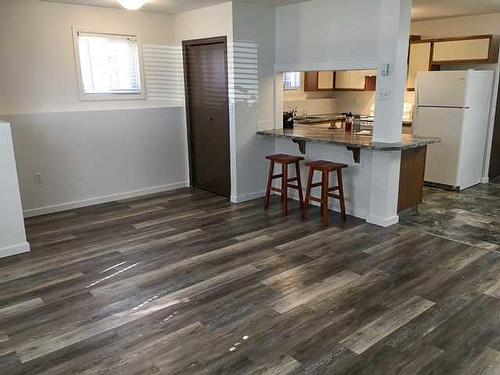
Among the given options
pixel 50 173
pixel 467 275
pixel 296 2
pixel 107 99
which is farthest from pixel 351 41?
pixel 50 173

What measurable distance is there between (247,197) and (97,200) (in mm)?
1887

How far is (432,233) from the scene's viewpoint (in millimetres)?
4145

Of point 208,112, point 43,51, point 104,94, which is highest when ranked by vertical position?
point 43,51

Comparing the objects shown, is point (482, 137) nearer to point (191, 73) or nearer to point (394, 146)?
point (394, 146)

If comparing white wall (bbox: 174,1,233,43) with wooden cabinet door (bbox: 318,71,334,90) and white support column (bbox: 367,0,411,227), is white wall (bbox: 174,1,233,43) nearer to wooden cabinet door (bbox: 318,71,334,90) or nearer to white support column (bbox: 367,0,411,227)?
white support column (bbox: 367,0,411,227)

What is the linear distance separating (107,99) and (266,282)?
3.30 meters

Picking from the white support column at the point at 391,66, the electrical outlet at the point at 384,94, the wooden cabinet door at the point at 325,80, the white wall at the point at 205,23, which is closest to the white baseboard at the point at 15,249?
the white wall at the point at 205,23

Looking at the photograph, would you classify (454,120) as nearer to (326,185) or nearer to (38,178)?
(326,185)

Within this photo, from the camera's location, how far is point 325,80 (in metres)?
Answer: 7.24

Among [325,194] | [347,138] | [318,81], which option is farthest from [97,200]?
[318,81]

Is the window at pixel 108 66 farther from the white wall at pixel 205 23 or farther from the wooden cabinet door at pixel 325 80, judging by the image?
the wooden cabinet door at pixel 325 80

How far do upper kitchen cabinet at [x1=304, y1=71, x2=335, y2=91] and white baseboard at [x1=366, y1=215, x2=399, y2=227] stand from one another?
343cm

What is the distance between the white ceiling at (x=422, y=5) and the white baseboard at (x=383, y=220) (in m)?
2.54

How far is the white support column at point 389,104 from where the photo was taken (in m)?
3.93
